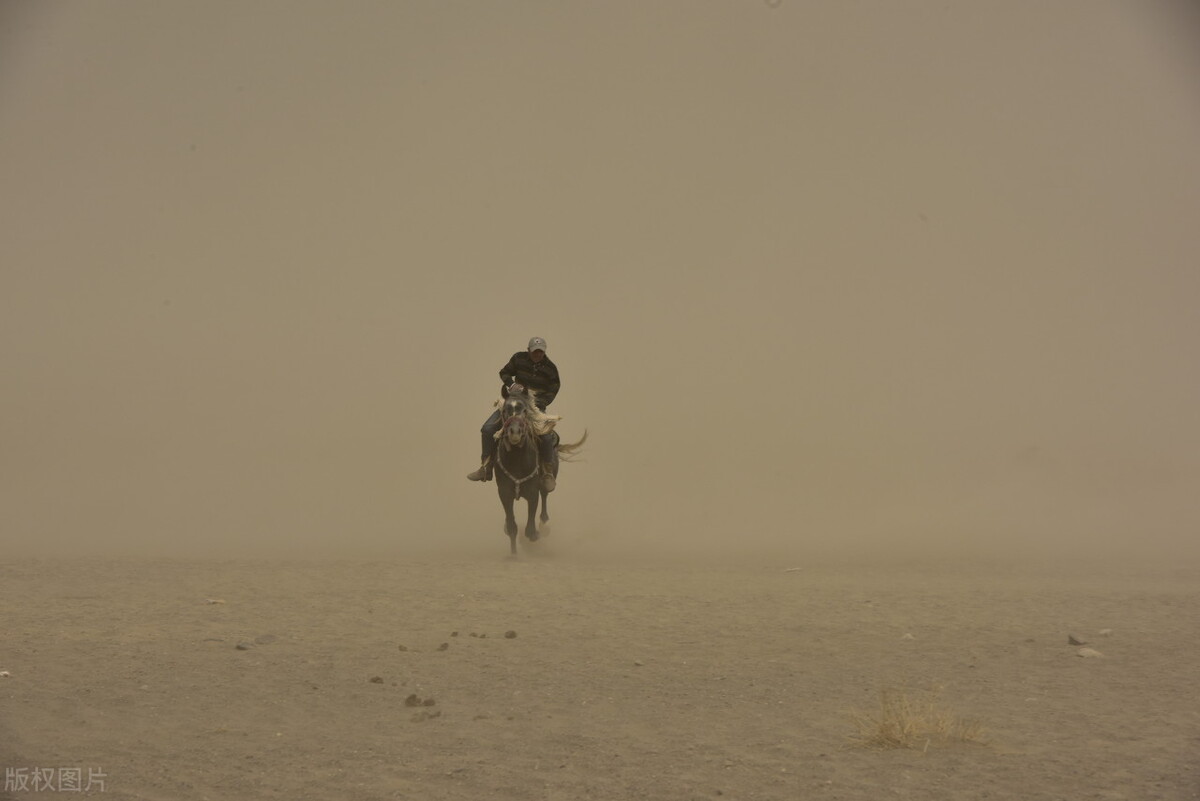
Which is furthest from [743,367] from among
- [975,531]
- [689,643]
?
[689,643]

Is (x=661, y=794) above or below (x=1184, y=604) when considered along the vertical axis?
below

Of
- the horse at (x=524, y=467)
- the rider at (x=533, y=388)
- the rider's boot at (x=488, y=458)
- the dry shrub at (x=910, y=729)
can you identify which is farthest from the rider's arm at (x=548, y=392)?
the dry shrub at (x=910, y=729)

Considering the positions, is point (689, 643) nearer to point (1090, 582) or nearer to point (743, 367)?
point (1090, 582)

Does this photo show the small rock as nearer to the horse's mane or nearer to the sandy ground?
the sandy ground

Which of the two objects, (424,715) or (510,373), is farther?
(510,373)

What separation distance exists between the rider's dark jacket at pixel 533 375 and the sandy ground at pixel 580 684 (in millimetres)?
3793

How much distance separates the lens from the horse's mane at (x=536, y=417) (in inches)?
595

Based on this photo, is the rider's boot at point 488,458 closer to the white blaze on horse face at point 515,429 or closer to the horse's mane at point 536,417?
the horse's mane at point 536,417

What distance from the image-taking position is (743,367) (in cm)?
4531

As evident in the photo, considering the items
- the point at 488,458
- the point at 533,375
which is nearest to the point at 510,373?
the point at 533,375

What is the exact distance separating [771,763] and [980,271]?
48.9m

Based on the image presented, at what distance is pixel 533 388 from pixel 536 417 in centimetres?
87

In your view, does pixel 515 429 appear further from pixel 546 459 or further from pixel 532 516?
pixel 532 516

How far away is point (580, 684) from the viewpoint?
7.90 m
